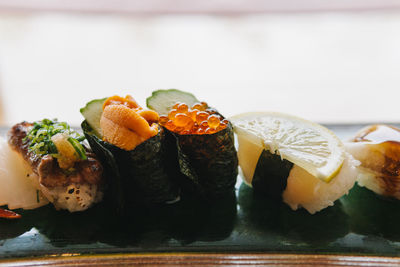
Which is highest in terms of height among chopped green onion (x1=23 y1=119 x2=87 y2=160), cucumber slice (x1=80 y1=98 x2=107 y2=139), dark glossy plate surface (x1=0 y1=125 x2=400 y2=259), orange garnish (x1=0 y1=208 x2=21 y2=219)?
cucumber slice (x1=80 y1=98 x2=107 y2=139)

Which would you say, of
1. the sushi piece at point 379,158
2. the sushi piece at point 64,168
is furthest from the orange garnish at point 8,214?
the sushi piece at point 379,158

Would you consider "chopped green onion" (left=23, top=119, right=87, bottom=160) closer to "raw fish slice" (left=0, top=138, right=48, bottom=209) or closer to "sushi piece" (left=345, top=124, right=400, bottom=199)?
"raw fish slice" (left=0, top=138, right=48, bottom=209)

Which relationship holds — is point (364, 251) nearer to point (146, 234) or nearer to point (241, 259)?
point (241, 259)

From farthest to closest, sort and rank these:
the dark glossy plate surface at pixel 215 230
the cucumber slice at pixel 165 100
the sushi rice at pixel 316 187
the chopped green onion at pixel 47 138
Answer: the cucumber slice at pixel 165 100 < the sushi rice at pixel 316 187 < the chopped green onion at pixel 47 138 < the dark glossy plate surface at pixel 215 230

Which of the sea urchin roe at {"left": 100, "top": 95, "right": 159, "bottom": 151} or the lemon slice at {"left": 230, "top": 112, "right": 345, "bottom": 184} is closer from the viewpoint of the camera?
the sea urchin roe at {"left": 100, "top": 95, "right": 159, "bottom": 151}

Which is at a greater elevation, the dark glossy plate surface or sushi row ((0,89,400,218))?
sushi row ((0,89,400,218))

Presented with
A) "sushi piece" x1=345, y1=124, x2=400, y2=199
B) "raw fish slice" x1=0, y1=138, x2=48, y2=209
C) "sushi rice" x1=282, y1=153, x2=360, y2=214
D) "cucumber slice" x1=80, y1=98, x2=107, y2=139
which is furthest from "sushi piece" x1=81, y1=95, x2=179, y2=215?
"sushi piece" x1=345, y1=124, x2=400, y2=199

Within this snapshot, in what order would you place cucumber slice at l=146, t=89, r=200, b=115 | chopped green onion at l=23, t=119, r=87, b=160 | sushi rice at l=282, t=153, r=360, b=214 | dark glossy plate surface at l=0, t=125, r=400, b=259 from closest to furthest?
dark glossy plate surface at l=0, t=125, r=400, b=259, chopped green onion at l=23, t=119, r=87, b=160, sushi rice at l=282, t=153, r=360, b=214, cucumber slice at l=146, t=89, r=200, b=115

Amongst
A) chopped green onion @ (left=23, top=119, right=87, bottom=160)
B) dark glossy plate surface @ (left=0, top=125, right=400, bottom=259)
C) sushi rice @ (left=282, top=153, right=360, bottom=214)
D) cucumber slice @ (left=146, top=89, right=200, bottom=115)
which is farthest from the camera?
cucumber slice @ (left=146, top=89, right=200, bottom=115)

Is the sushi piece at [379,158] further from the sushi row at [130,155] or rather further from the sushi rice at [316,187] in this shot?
the sushi row at [130,155]

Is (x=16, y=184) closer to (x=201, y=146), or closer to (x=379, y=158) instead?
(x=201, y=146)
